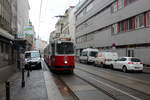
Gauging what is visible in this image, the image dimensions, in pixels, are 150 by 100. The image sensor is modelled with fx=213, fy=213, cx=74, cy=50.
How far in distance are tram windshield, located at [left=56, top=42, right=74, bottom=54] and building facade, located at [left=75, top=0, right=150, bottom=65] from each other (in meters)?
12.6

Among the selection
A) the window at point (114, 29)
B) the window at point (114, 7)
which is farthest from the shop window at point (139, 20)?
the window at point (114, 7)

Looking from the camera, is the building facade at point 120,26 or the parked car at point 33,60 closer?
the parked car at point 33,60

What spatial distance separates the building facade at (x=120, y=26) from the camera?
27.9 metres

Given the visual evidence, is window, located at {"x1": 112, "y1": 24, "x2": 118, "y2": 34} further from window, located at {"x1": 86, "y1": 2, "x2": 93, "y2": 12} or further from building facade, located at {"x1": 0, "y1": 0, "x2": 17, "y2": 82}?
building facade, located at {"x1": 0, "y1": 0, "x2": 17, "y2": 82}

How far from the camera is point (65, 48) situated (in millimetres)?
18078

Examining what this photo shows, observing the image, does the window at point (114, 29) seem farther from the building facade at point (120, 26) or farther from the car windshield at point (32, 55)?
the car windshield at point (32, 55)

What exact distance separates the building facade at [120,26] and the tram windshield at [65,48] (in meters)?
12.6

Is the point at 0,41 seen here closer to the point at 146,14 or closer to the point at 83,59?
the point at 146,14

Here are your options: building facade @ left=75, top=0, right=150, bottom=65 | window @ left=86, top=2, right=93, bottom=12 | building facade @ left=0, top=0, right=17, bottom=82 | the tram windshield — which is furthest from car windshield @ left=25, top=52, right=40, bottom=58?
window @ left=86, top=2, right=93, bottom=12

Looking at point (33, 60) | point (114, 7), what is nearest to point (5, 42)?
point (33, 60)

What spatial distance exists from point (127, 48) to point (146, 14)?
22.2ft

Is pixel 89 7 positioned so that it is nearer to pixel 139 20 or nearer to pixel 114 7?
pixel 114 7

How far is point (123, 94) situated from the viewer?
941 centimetres

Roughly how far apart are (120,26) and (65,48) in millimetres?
19820
